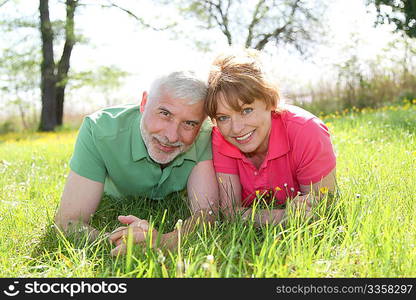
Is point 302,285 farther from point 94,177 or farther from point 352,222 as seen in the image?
point 94,177

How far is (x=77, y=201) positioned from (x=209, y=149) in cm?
102

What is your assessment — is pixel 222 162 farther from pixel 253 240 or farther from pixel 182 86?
pixel 253 240

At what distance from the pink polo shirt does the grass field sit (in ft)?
0.98

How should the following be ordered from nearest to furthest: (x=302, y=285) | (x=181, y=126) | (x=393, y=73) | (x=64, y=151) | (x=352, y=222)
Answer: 1. (x=302, y=285)
2. (x=352, y=222)
3. (x=181, y=126)
4. (x=64, y=151)
5. (x=393, y=73)

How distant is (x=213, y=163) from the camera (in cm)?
336

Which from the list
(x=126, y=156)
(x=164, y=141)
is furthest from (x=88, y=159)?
(x=164, y=141)

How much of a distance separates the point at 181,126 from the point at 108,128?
1.97 feet

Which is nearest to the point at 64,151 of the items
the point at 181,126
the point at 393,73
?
the point at 181,126

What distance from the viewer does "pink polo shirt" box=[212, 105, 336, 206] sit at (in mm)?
3043

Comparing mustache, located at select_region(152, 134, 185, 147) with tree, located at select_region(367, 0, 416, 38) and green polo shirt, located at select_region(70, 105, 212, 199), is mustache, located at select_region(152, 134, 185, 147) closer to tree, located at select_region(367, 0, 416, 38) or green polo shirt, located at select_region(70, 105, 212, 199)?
green polo shirt, located at select_region(70, 105, 212, 199)

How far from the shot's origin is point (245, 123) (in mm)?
3000

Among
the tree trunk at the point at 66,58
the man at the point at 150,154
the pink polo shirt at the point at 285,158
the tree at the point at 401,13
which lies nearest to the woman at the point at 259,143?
the pink polo shirt at the point at 285,158

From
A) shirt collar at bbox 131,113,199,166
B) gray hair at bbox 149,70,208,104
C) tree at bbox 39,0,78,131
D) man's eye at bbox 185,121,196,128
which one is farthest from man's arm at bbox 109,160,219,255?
tree at bbox 39,0,78,131

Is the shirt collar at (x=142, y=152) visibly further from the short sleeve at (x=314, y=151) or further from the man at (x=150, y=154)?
the short sleeve at (x=314, y=151)
